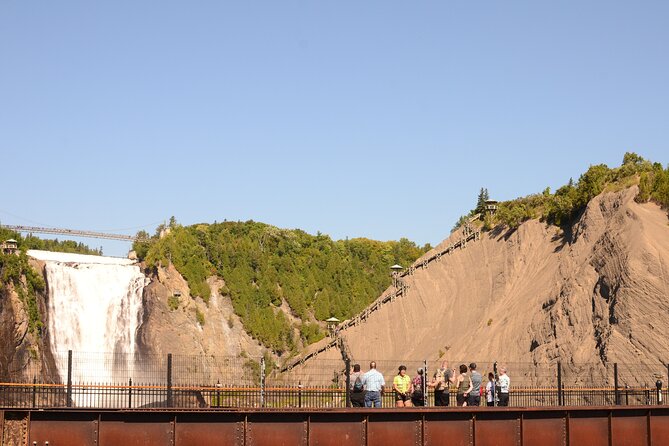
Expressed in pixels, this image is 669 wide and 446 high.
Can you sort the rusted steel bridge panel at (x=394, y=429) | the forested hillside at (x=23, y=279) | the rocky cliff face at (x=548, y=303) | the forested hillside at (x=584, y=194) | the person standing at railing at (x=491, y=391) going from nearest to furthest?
the rusted steel bridge panel at (x=394, y=429), the person standing at railing at (x=491, y=391), the rocky cliff face at (x=548, y=303), the forested hillside at (x=584, y=194), the forested hillside at (x=23, y=279)

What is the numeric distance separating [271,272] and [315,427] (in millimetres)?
63220

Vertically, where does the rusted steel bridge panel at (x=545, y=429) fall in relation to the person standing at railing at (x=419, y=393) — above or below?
below

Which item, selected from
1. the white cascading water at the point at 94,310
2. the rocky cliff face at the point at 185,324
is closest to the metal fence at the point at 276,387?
the white cascading water at the point at 94,310

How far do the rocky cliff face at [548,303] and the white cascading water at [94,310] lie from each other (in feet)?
57.0

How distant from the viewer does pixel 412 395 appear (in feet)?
78.7

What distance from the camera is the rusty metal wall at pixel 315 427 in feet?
60.6

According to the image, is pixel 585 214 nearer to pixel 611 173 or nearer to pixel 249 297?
pixel 611 173

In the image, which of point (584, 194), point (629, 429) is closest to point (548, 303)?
point (584, 194)

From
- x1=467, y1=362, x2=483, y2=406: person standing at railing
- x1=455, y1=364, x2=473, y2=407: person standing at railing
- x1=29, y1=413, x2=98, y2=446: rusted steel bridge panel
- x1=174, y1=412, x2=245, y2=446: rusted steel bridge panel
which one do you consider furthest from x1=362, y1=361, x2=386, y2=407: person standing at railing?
x1=29, y1=413, x2=98, y2=446: rusted steel bridge panel

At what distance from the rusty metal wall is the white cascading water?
5170 cm

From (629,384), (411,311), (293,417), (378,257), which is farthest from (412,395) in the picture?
(378,257)

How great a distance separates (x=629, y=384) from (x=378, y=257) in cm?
5392

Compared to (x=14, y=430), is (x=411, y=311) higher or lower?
higher

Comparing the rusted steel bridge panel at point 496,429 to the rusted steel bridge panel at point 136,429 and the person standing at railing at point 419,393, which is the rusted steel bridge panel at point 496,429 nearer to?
the person standing at railing at point 419,393
